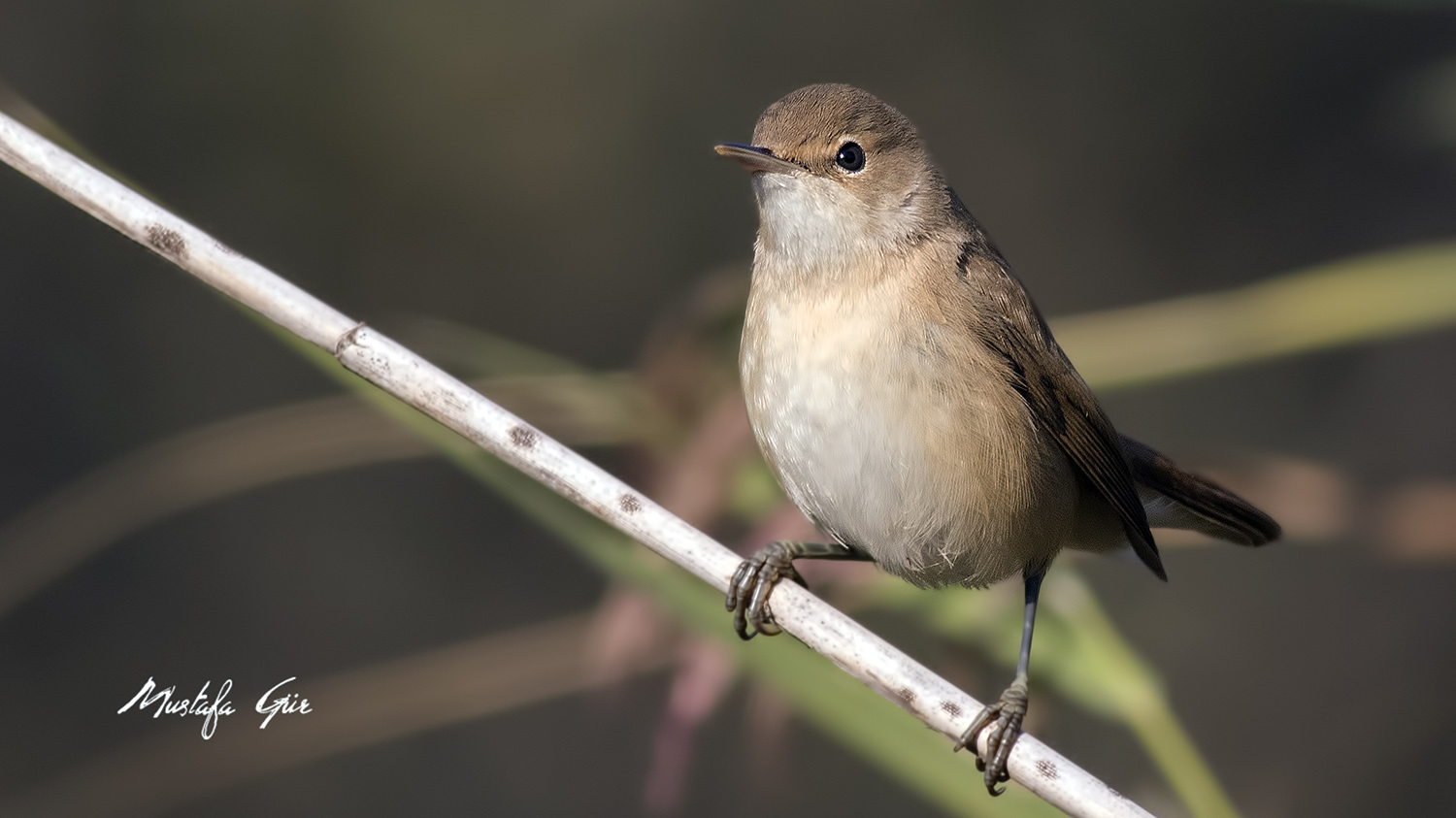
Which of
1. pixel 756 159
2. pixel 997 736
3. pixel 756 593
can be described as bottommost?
pixel 997 736

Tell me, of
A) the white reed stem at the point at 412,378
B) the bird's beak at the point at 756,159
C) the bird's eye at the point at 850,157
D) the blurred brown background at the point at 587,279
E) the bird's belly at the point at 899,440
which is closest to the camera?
the white reed stem at the point at 412,378

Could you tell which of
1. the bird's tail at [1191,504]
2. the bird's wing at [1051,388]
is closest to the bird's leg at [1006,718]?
the bird's wing at [1051,388]

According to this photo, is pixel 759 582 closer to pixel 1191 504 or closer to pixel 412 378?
pixel 412 378

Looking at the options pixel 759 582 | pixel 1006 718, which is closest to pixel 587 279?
pixel 759 582

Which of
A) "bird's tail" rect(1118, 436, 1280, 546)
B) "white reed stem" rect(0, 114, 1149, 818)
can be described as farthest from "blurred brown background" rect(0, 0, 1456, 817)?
"white reed stem" rect(0, 114, 1149, 818)

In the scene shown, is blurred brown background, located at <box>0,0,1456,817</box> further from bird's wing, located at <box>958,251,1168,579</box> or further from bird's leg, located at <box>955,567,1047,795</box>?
bird's leg, located at <box>955,567,1047,795</box>

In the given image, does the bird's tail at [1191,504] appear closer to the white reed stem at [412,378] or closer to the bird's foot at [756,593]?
the bird's foot at [756,593]
